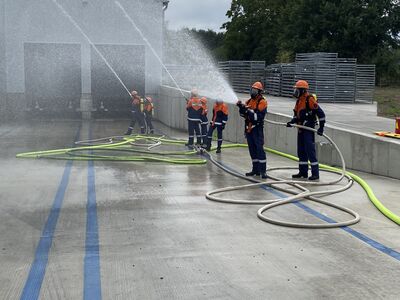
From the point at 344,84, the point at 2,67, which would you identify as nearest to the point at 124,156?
the point at 344,84

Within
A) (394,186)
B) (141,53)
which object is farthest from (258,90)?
(141,53)

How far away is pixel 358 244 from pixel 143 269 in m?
2.51

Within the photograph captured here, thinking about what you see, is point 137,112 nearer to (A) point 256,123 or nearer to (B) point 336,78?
(A) point 256,123

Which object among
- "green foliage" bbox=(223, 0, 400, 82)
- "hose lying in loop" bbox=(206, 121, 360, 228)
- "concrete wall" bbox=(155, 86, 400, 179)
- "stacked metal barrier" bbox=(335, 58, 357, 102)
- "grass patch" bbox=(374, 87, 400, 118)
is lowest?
"hose lying in loop" bbox=(206, 121, 360, 228)

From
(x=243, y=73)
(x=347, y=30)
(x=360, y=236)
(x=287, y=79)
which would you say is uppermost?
(x=347, y=30)

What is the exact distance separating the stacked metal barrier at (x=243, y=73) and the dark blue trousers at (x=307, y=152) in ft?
69.7

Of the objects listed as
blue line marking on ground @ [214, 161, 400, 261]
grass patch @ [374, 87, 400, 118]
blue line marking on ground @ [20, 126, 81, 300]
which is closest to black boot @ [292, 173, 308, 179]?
blue line marking on ground @ [214, 161, 400, 261]

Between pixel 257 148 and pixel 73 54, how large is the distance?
19.3m

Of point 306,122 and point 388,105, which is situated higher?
point 306,122

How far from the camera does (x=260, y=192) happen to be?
9.30 metres

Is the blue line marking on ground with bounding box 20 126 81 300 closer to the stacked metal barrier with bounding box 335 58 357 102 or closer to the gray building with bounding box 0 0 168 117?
the stacked metal barrier with bounding box 335 58 357 102

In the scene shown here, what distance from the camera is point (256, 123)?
1055 cm

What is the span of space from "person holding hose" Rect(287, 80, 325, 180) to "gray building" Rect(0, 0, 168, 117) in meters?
18.1

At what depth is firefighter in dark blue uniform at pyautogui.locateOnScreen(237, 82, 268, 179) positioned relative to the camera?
34.3ft
